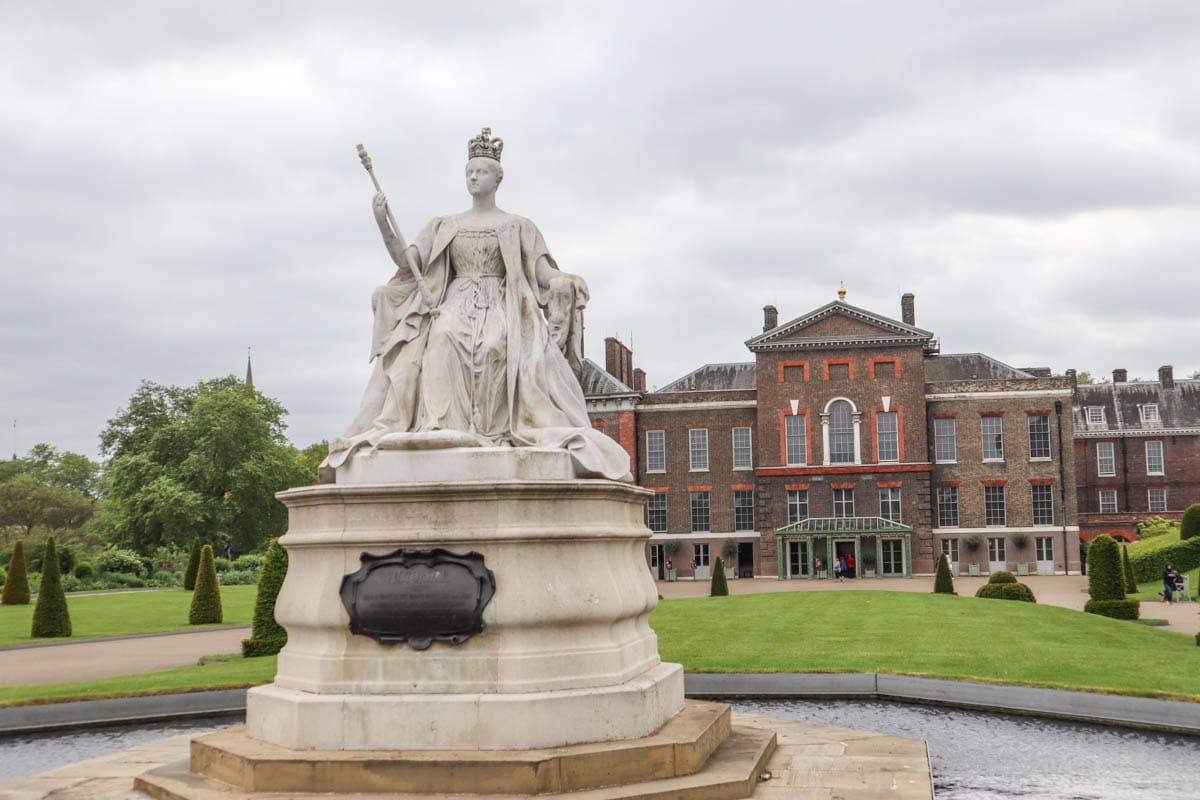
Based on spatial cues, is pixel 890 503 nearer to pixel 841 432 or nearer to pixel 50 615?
pixel 841 432

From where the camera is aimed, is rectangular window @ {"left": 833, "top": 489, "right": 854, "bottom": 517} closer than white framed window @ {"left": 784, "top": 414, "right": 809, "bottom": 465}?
Yes

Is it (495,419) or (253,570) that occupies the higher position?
(495,419)

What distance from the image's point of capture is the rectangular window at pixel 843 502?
53.9m

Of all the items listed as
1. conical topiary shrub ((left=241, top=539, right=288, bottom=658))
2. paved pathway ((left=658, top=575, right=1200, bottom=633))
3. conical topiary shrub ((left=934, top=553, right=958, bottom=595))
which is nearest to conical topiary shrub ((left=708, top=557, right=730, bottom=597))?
paved pathway ((left=658, top=575, right=1200, bottom=633))

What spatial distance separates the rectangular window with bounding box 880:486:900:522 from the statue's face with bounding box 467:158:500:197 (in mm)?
47622

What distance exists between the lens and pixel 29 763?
8.95 meters

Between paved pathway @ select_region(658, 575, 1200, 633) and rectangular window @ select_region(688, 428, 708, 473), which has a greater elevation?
rectangular window @ select_region(688, 428, 708, 473)

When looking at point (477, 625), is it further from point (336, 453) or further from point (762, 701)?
point (762, 701)

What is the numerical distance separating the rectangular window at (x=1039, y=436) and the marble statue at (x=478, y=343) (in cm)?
4887

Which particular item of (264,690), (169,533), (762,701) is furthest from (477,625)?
(169,533)

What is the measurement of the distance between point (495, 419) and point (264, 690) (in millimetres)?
2486

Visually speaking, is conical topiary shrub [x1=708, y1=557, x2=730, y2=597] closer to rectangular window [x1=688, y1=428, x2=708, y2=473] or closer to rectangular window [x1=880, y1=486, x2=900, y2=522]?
rectangular window [x1=880, y1=486, x2=900, y2=522]

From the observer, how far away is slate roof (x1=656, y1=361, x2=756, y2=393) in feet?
194

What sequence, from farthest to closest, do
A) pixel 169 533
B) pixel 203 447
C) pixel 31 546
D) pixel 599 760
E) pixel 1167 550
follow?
1. pixel 203 447
2. pixel 169 533
3. pixel 31 546
4. pixel 1167 550
5. pixel 599 760
